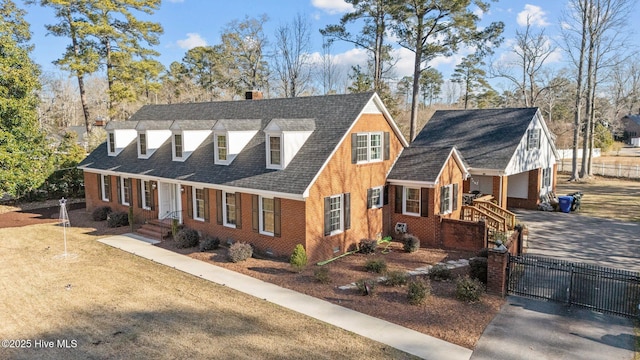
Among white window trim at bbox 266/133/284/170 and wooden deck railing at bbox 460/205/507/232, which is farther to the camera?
wooden deck railing at bbox 460/205/507/232

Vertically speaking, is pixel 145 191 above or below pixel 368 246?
above

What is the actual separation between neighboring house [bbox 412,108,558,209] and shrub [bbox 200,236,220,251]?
527 inches

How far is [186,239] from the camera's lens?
17.5 metres

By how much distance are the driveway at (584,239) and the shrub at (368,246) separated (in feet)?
21.2

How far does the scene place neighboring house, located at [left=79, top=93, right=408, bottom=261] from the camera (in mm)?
15547

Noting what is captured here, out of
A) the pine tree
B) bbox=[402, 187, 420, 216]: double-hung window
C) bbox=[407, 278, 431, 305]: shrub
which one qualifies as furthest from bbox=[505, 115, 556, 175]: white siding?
the pine tree

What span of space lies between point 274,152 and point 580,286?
11.5 meters

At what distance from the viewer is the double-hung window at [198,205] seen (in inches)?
734

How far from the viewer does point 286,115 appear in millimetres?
19453

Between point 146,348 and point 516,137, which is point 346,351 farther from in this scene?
point 516,137

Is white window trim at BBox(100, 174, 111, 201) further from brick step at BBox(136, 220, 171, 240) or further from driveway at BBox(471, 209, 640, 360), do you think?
driveway at BBox(471, 209, 640, 360)

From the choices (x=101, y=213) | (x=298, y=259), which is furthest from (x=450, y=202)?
(x=101, y=213)

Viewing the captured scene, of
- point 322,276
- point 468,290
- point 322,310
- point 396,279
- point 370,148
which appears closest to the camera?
point 322,310

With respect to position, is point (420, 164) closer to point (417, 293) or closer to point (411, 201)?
point (411, 201)
